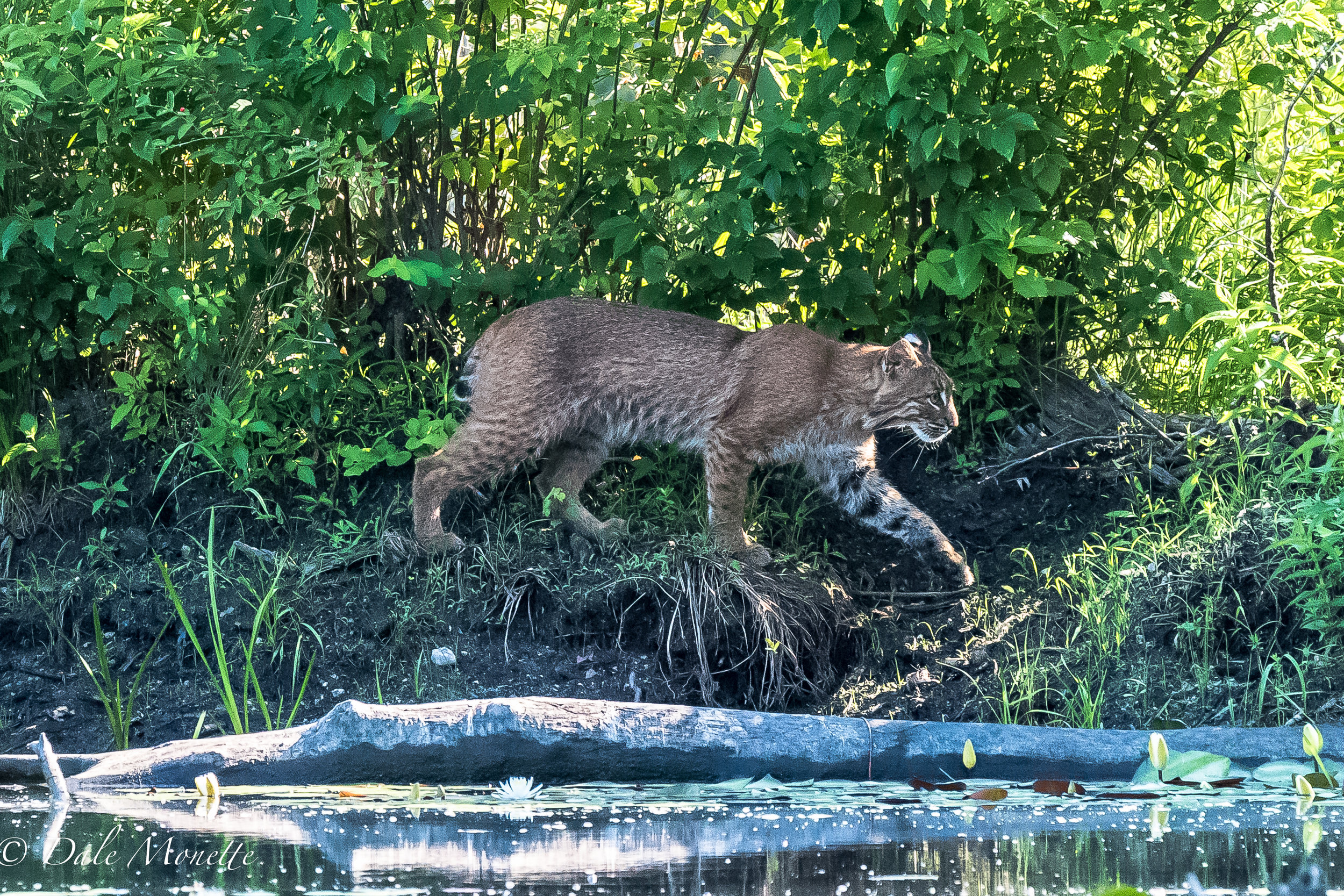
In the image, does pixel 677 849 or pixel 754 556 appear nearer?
pixel 677 849

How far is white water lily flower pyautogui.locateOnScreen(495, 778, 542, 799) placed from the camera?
3316 mm

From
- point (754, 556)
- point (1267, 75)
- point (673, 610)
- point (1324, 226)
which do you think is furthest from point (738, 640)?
point (1267, 75)

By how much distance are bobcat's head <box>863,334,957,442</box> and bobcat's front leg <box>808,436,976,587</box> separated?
7.4 inches

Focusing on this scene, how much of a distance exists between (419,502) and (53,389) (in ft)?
6.44

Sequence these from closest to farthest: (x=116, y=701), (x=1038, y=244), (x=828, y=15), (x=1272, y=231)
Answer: (x=116, y=701), (x=828, y=15), (x=1038, y=244), (x=1272, y=231)

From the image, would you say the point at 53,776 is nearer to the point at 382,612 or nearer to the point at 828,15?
the point at 382,612

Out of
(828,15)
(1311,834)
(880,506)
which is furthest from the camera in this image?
(880,506)

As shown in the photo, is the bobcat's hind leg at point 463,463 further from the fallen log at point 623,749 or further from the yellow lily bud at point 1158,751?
the yellow lily bud at point 1158,751

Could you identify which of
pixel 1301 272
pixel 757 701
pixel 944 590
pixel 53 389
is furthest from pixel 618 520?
pixel 1301 272

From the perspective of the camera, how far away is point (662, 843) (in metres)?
2.81

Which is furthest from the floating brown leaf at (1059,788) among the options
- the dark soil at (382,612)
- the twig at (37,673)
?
the twig at (37,673)

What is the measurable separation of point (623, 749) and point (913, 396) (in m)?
2.43

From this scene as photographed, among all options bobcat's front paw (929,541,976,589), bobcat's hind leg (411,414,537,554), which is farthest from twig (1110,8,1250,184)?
bobcat's hind leg (411,414,537,554)

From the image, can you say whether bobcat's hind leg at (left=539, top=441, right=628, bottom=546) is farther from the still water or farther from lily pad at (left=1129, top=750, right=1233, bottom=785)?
lily pad at (left=1129, top=750, right=1233, bottom=785)
